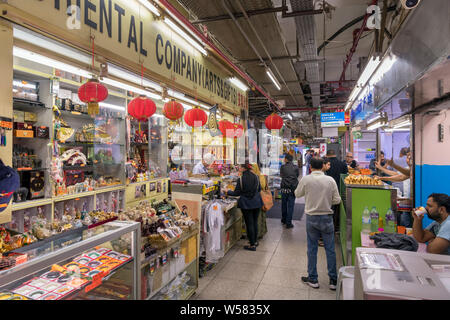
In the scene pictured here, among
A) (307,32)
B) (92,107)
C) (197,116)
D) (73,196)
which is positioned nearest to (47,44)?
(92,107)

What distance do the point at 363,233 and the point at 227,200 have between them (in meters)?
2.68

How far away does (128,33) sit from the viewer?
3.92m

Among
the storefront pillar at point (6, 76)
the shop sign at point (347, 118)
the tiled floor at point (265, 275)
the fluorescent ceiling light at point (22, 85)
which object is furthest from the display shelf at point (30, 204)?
the shop sign at point (347, 118)

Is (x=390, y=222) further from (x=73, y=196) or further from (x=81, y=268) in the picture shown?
(x=73, y=196)

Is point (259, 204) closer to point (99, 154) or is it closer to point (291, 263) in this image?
point (291, 263)

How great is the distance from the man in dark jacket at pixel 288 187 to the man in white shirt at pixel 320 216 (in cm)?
321

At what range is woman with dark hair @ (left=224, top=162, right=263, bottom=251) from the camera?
5.63 meters

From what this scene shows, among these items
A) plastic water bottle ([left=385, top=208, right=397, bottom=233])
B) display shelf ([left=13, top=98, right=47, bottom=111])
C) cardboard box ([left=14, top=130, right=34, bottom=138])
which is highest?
display shelf ([left=13, top=98, right=47, bottom=111])

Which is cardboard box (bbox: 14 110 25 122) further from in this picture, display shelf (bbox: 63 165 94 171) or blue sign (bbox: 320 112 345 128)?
blue sign (bbox: 320 112 345 128)

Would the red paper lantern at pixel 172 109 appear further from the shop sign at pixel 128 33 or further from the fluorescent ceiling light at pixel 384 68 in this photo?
the fluorescent ceiling light at pixel 384 68

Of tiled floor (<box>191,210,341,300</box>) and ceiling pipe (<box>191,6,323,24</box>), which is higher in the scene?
ceiling pipe (<box>191,6,323,24</box>)

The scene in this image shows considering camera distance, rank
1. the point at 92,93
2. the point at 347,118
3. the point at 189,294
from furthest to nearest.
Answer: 1. the point at 347,118
2. the point at 189,294
3. the point at 92,93

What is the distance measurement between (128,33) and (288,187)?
540 cm

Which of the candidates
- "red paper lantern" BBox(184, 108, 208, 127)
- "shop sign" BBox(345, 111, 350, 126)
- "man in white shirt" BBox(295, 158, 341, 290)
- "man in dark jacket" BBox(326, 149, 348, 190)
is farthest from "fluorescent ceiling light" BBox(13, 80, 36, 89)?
"shop sign" BBox(345, 111, 350, 126)
